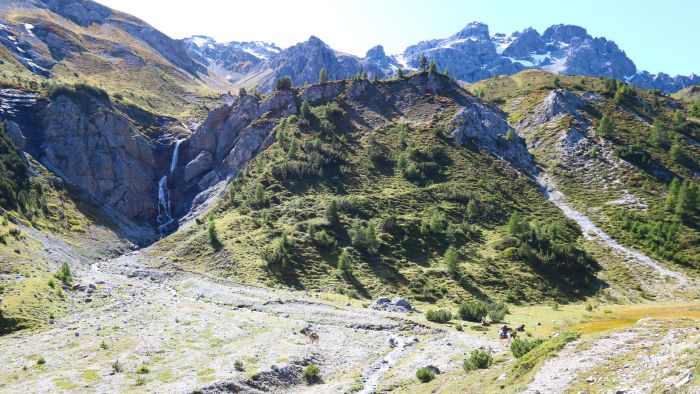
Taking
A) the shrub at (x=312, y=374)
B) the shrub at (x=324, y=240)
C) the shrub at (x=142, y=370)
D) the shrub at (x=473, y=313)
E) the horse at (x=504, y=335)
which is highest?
the horse at (x=504, y=335)

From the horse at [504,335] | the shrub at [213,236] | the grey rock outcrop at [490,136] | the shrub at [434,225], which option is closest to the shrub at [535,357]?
the horse at [504,335]

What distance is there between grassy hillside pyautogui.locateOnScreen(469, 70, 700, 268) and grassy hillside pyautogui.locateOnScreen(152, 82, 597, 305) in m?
12.3

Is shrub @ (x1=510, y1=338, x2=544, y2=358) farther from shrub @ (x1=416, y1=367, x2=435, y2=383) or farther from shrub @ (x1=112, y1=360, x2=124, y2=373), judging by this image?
shrub @ (x1=112, y1=360, x2=124, y2=373)

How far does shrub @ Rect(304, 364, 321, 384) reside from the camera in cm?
3437

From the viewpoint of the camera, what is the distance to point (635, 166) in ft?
381

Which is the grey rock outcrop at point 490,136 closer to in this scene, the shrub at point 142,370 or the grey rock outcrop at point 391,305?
the grey rock outcrop at point 391,305

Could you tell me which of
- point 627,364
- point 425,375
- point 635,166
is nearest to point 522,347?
point 425,375

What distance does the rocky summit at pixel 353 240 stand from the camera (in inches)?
1284

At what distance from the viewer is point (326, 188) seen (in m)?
106

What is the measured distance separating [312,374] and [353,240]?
48290 mm

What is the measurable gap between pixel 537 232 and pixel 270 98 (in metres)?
97.7

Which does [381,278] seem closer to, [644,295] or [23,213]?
[644,295]

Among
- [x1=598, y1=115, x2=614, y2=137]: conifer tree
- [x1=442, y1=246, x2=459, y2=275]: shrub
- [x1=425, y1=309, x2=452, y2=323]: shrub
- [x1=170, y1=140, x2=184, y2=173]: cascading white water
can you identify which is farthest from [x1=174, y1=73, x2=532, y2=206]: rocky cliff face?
[x1=425, y1=309, x2=452, y2=323]: shrub

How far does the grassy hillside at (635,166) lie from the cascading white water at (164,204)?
11039cm
